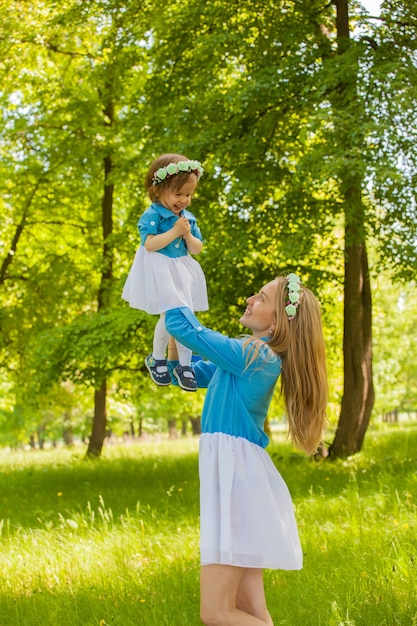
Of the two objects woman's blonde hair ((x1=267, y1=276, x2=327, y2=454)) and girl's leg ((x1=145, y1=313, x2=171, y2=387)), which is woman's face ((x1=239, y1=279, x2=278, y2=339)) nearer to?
woman's blonde hair ((x1=267, y1=276, x2=327, y2=454))

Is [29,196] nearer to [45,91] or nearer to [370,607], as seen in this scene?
[45,91]

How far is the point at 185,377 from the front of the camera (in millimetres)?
3357

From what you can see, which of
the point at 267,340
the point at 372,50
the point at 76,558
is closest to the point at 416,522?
the point at 76,558

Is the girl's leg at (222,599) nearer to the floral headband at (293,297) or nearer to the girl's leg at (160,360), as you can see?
the girl's leg at (160,360)

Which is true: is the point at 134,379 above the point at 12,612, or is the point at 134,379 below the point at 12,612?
above

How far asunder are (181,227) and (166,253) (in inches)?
6.1

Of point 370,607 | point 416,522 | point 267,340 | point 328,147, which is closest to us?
point 267,340

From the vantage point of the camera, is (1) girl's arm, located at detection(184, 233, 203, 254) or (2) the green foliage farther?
(2) the green foliage

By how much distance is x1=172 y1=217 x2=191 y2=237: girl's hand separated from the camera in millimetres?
3221

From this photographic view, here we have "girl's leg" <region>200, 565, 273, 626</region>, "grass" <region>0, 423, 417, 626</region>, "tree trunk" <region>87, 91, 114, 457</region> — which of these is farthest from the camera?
"tree trunk" <region>87, 91, 114, 457</region>

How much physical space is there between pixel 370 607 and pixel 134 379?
9.64 meters

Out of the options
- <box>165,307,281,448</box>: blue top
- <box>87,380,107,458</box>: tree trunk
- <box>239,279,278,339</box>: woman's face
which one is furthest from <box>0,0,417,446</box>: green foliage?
<box>165,307,281,448</box>: blue top

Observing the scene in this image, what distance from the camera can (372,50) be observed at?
8969 millimetres

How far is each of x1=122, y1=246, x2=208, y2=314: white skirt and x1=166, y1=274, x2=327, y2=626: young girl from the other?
0.08 m
